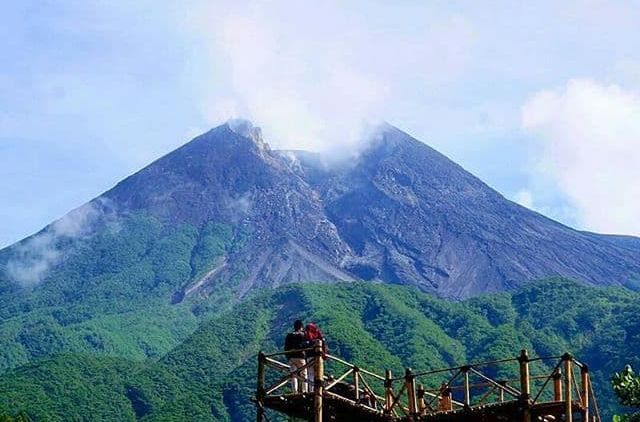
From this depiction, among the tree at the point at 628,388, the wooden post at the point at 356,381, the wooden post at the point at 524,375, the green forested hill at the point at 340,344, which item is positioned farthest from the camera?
the green forested hill at the point at 340,344

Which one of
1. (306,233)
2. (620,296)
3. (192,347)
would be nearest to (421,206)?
(306,233)

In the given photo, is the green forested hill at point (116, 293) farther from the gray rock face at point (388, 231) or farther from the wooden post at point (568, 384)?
the wooden post at point (568, 384)

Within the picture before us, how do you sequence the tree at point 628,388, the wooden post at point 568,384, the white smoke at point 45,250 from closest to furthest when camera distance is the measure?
the wooden post at point 568,384 → the tree at point 628,388 → the white smoke at point 45,250

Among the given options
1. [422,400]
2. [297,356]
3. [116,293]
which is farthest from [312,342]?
[116,293]

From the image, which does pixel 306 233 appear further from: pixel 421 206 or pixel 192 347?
pixel 192 347

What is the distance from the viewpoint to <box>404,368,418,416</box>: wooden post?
19.5 m

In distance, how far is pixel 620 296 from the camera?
132125 millimetres

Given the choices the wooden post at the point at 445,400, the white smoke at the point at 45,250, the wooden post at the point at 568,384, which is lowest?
the wooden post at the point at 568,384

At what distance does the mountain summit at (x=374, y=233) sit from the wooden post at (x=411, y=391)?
139455 millimetres

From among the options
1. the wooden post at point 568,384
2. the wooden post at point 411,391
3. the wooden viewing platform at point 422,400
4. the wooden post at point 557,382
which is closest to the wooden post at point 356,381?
the wooden viewing platform at point 422,400

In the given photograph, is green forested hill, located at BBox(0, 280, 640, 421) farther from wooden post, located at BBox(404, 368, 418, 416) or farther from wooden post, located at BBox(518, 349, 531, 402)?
wooden post, located at BBox(518, 349, 531, 402)

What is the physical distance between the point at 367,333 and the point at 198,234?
72.6 meters

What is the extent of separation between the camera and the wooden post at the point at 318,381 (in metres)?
19.5

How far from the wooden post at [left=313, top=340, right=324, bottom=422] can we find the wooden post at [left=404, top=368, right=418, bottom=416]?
1544 mm
